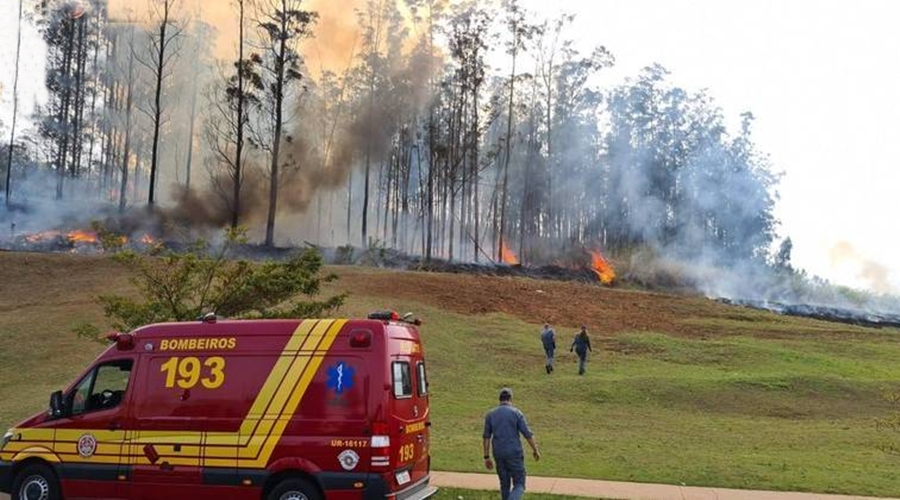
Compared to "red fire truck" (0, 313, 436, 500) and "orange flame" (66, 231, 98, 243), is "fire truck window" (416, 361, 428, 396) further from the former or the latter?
"orange flame" (66, 231, 98, 243)

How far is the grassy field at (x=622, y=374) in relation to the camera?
1462 centimetres

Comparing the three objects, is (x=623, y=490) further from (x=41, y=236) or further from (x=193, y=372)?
(x=41, y=236)

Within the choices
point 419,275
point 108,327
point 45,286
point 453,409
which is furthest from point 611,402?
point 45,286

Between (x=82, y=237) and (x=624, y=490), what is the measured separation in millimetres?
43764

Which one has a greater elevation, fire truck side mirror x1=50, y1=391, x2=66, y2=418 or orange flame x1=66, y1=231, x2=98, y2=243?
orange flame x1=66, y1=231, x2=98, y2=243

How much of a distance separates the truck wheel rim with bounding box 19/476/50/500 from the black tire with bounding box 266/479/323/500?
3301mm

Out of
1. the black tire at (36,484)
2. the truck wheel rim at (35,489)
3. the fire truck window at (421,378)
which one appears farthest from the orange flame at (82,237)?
the fire truck window at (421,378)

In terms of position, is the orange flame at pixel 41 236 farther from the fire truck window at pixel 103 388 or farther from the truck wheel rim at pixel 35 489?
the fire truck window at pixel 103 388

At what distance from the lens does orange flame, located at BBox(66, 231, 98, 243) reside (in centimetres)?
4638

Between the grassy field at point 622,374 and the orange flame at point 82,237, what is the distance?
26.4 ft

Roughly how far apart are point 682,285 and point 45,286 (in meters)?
42.8

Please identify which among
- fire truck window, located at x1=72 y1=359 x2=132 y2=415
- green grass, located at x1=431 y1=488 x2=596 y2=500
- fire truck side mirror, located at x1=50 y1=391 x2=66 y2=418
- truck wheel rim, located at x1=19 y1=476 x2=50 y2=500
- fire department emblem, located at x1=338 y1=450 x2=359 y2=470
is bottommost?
green grass, located at x1=431 y1=488 x2=596 y2=500

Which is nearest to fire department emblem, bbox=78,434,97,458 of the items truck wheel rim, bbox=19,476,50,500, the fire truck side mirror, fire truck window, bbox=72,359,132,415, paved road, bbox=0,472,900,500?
fire truck window, bbox=72,359,132,415

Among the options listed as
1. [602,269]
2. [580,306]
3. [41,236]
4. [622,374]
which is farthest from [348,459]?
[602,269]
